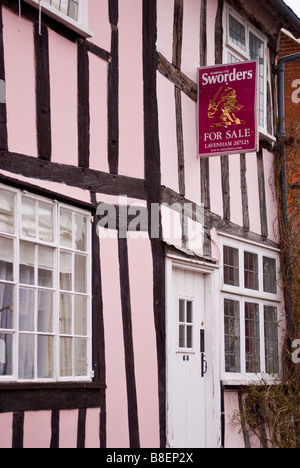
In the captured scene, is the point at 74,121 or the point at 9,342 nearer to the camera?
the point at 9,342

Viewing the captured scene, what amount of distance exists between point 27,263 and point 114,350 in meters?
1.53

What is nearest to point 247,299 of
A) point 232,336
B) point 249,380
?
point 232,336

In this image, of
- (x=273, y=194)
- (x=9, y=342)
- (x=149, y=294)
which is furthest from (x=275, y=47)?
(x=9, y=342)

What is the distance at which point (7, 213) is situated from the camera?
6887 mm

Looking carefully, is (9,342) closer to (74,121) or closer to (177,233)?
(74,121)

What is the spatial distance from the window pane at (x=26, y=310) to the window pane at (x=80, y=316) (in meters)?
0.65

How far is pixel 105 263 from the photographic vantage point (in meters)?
8.16

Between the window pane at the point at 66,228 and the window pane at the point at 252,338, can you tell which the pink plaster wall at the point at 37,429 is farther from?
the window pane at the point at 252,338

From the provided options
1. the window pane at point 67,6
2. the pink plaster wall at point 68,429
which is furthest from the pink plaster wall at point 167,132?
the pink plaster wall at point 68,429

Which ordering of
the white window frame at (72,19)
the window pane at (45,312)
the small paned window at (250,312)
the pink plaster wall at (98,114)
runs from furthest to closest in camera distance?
the small paned window at (250,312), the pink plaster wall at (98,114), the white window frame at (72,19), the window pane at (45,312)

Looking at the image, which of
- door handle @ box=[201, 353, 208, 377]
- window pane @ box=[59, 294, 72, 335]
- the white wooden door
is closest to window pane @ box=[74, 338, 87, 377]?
window pane @ box=[59, 294, 72, 335]

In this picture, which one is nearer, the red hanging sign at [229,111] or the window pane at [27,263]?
the window pane at [27,263]

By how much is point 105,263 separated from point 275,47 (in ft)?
21.3

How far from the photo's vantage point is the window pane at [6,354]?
21.9ft
